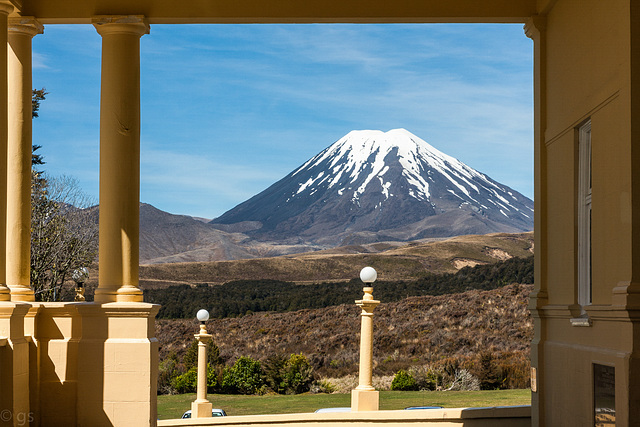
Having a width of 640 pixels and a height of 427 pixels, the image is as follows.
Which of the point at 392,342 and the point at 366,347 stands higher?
the point at 366,347

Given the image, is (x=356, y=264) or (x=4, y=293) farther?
(x=356, y=264)

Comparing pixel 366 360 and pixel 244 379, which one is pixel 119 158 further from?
pixel 244 379

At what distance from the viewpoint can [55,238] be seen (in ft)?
83.9

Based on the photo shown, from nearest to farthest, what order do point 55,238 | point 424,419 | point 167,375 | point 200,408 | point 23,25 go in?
point 23,25, point 424,419, point 200,408, point 55,238, point 167,375

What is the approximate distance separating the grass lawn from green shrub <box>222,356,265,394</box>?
135 cm

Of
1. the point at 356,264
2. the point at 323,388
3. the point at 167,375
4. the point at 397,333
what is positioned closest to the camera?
the point at 323,388

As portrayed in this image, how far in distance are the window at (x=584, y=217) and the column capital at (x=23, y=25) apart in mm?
6260

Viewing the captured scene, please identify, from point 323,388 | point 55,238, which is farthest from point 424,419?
point 55,238

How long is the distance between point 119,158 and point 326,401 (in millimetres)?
15692

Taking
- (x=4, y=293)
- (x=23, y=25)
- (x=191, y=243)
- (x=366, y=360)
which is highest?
(x=23, y=25)

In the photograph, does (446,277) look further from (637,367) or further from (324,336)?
(637,367)

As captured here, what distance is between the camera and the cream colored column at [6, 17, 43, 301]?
29.3 feet

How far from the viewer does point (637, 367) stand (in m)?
6.41

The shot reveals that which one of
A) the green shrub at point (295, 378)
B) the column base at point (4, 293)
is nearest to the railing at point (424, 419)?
the column base at point (4, 293)
